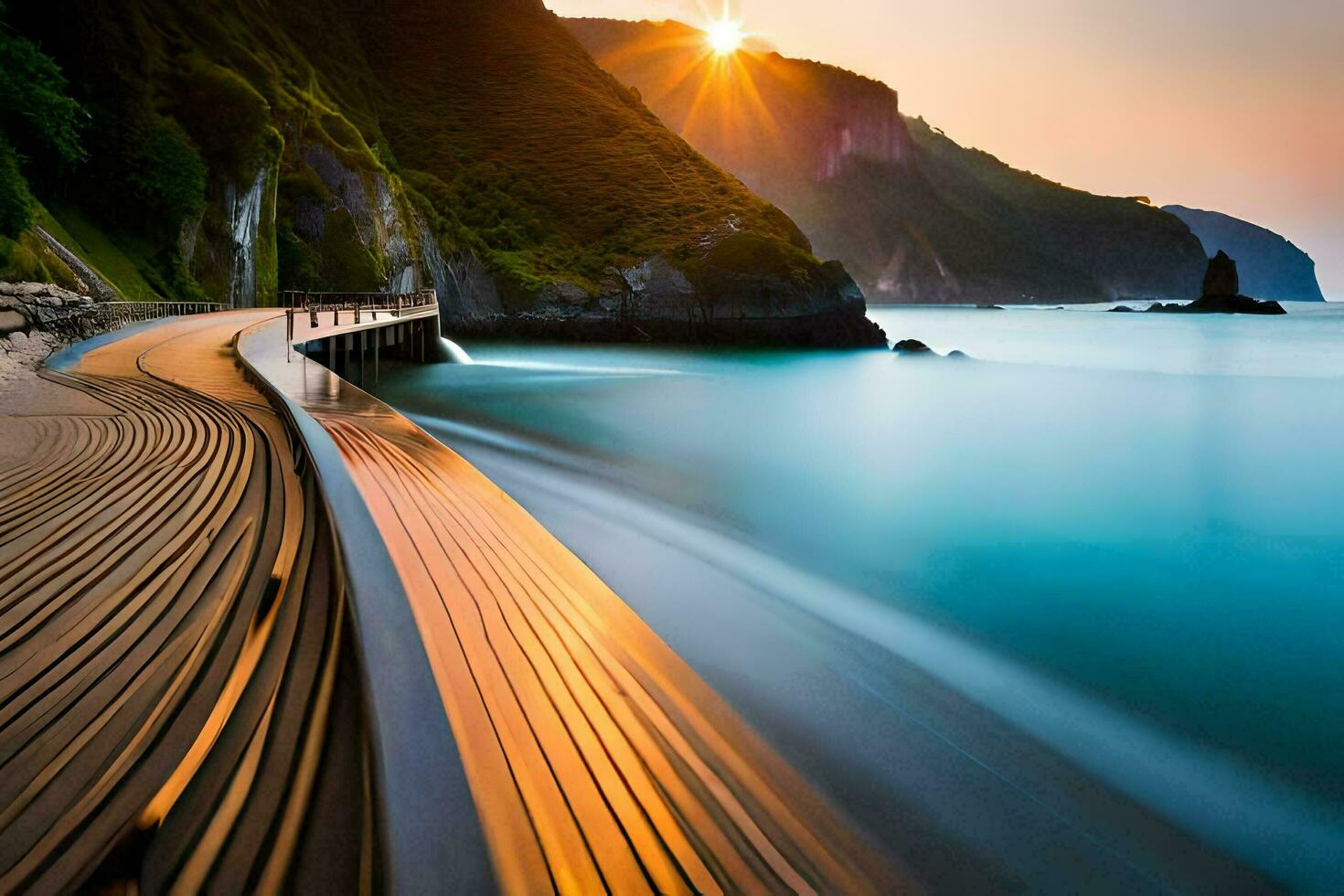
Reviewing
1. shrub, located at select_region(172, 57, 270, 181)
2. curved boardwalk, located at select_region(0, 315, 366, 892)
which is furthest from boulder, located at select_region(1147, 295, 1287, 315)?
curved boardwalk, located at select_region(0, 315, 366, 892)

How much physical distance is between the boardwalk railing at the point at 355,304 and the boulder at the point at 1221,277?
11456cm

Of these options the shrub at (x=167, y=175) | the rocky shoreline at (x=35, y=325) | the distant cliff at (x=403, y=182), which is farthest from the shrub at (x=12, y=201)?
the shrub at (x=167, y=175)

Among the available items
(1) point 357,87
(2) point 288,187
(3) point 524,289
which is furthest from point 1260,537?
(1) point 357,87

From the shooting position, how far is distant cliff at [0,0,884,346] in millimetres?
26797

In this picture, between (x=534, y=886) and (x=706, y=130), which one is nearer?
(x=534, y=886)

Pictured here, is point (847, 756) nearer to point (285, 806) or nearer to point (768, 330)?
point (285, 806)

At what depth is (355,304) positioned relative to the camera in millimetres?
31094

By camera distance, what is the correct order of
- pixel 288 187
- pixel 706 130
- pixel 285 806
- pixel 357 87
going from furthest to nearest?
pixel 706 130, pixel 357 87, pixel 288 187, pixel 285 806

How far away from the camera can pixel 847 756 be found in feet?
15.4

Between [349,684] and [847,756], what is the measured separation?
3.06 metres

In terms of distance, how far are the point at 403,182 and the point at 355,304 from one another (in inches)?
1399

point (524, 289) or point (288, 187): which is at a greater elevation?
point (288, 187)

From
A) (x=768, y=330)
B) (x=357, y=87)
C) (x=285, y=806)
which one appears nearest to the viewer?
(x=285, y=806)

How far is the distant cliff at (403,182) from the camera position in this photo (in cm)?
2680
